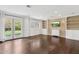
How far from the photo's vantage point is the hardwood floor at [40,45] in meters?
2.38

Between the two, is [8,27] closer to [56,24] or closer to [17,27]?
[17,27]

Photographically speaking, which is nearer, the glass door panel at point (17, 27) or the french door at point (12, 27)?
the french door at point (12, 27)

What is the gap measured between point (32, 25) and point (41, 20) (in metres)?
0.26

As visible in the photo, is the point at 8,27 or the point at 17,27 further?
the point at 17,27

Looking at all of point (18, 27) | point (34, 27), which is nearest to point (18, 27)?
point (18, 27)

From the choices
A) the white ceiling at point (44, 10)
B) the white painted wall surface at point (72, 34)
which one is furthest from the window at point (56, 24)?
the white painted wall surface at point (72, 34)

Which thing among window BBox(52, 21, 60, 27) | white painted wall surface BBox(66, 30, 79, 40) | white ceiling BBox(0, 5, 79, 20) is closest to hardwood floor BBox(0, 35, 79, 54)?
white painted wall surface BBox(66, 30, 79, 40)

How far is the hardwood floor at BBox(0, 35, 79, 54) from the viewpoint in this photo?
2383 mm

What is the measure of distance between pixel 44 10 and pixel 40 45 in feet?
2.84

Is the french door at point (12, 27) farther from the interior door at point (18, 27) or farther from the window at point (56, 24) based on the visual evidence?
the window at point (56, 24)

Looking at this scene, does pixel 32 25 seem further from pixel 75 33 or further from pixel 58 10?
pixel 75 33

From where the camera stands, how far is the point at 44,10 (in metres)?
2.62
